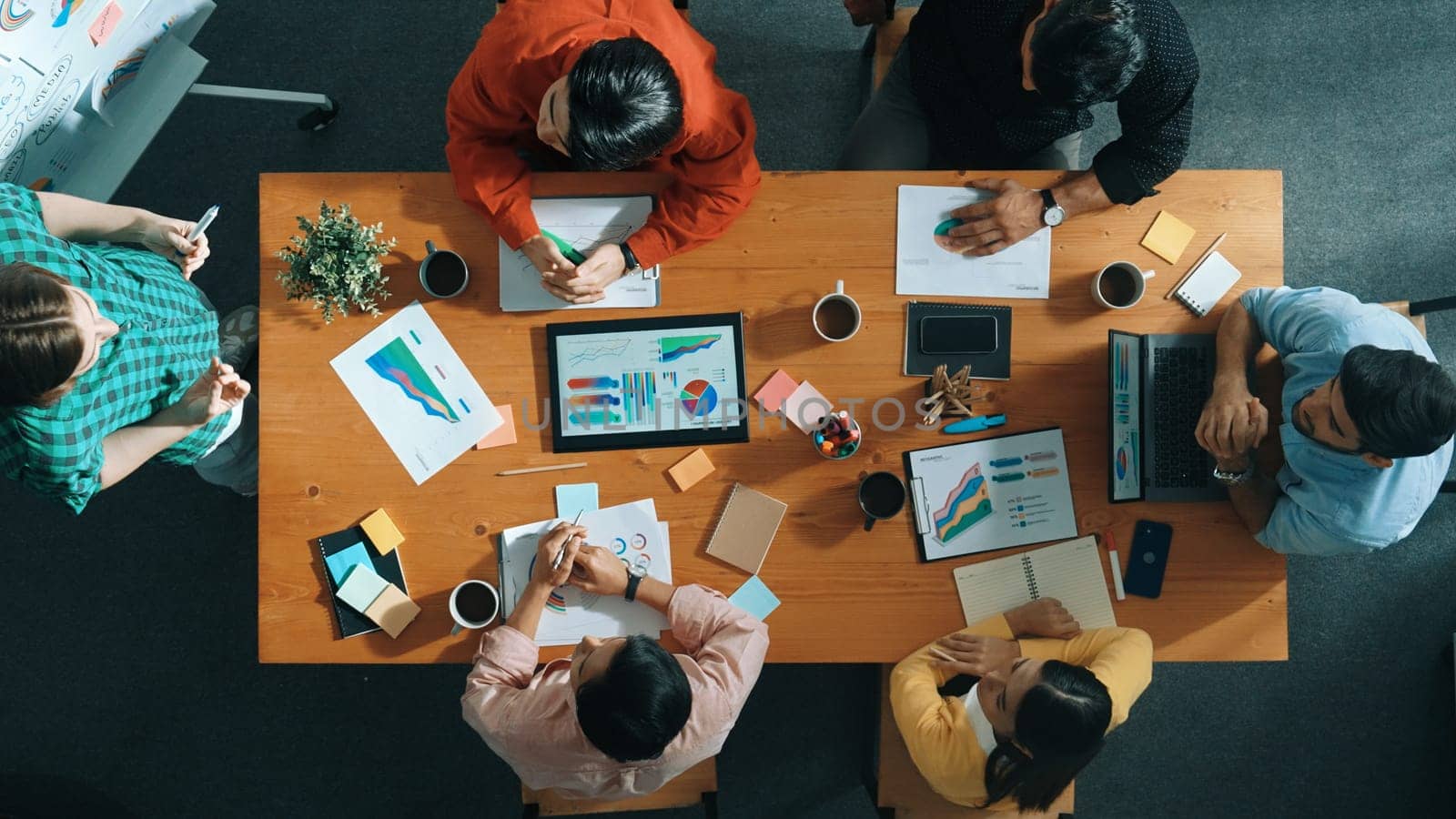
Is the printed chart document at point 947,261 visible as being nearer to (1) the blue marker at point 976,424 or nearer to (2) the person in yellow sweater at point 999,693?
(1) the blue marker at point 976,424

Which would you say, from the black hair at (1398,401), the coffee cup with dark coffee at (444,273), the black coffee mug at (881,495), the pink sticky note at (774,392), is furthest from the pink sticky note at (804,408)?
the black hair at (1398,401)

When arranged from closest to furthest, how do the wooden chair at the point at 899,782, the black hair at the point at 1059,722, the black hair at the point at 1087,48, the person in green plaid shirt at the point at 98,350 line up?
the person in green plaid shirt at the point at 98,350 → the black hair at the point at 1087,48 → the black hair at the point at 1059,722 → the wooden chair at the point at 899,782

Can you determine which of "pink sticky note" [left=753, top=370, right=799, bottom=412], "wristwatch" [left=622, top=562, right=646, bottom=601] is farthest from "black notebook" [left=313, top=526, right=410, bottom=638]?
"pink sticky note" [left=753, top=370, right=799, bottom=412]

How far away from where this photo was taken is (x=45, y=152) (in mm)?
1719

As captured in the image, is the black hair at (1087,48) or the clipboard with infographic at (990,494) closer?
the black hair at (1087,48)

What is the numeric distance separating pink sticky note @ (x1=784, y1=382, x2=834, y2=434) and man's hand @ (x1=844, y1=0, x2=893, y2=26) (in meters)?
1.08

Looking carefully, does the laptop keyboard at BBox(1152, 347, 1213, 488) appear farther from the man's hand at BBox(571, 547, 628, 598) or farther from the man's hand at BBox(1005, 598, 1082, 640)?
the man's hand at BBox(571, 547, 628, 598)

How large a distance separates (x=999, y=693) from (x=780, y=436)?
0.66 m

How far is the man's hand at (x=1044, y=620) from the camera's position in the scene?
1615mm

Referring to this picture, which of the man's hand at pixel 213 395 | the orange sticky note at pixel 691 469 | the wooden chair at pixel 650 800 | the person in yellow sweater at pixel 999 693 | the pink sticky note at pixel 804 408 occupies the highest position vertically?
the man's hand at pixel 213 395

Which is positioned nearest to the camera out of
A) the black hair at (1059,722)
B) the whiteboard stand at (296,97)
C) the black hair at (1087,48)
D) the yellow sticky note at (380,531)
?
the black hair at (1087,48)

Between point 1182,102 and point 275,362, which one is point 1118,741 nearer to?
point 1182,102

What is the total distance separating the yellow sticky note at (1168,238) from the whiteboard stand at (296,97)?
218 cm

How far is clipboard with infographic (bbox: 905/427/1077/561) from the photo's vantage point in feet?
5.33
